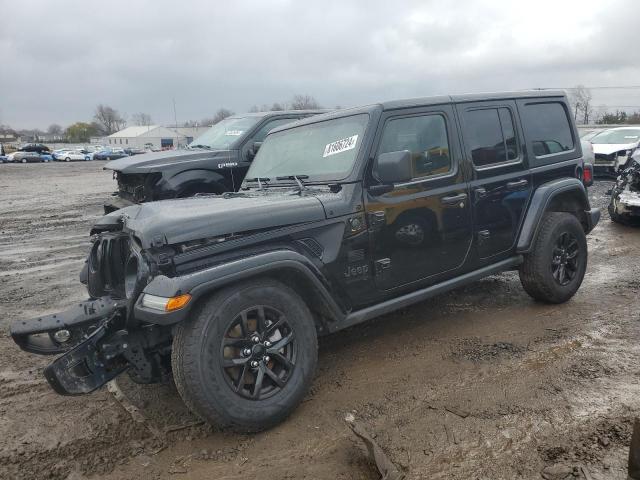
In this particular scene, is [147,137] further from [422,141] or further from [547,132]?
[422,141]

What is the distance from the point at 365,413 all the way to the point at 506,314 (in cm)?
229

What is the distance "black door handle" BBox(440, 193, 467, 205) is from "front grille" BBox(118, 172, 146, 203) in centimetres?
449

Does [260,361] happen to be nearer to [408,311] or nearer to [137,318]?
[137,318]

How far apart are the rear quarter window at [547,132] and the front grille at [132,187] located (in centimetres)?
487

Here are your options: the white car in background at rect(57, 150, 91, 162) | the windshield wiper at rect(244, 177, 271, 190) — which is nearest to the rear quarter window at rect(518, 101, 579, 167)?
the windshield wiper at rect(244, 177, 271, 190)

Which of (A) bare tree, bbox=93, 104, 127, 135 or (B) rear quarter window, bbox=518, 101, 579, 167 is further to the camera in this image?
(A) bare tree, bbox=93, 104, 127, 135

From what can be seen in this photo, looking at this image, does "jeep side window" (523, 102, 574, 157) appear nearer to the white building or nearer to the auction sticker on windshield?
Answer: the auction sticker on windshield

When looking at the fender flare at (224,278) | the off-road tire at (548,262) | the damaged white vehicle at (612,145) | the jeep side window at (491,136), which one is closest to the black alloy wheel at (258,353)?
the fender flare at (224,278)

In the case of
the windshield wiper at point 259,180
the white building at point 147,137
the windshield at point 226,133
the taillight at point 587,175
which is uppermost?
the white building at point 147,137

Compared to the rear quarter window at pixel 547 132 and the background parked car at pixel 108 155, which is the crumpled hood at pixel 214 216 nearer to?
the rear quarter window at pixel 547 132

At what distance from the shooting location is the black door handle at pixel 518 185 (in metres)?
4.64

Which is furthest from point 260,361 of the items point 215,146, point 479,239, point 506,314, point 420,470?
point 215,146

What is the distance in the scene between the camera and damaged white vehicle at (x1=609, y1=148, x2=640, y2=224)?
8812 millimetres

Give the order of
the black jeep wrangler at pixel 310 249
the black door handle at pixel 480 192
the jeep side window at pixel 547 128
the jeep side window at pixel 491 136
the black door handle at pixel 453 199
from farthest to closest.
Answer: the jeep side window at pixel 547 128 < the jeep side window at pixel 491 136 < the black door handle at pixel 480 192 < the black door handle at pixel 453 199 < the black jeep wrangler at pixel 310 249
